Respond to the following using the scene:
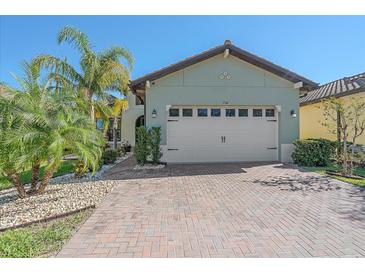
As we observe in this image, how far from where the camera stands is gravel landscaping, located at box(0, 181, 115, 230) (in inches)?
224

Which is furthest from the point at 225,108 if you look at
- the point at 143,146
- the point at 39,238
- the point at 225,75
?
Result: the point at 39,238

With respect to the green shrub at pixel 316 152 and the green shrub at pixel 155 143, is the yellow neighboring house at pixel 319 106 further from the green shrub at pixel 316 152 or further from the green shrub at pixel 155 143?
the green shrub at pixel 155 143

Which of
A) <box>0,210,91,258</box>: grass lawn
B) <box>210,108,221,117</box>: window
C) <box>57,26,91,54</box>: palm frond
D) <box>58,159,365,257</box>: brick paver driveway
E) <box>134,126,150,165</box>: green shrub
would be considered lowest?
<box>0,210,91,258</box>: grass lawn

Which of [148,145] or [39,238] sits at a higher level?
[148,145]

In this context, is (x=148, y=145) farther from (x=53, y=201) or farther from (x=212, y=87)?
(x=53, y=201)

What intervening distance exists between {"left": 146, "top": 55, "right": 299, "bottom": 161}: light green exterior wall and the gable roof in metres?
0.32

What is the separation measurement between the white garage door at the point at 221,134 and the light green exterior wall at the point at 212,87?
0.44m

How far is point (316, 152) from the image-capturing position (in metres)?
12.0

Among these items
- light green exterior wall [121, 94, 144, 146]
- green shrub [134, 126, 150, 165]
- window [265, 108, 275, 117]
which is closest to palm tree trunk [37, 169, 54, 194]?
green shrub [134, 126, 150, 165]

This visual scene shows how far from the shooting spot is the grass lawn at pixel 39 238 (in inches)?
154

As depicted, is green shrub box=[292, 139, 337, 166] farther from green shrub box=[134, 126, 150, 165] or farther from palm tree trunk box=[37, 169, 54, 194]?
palm tree trunk box=[37, 169, 54, 194]

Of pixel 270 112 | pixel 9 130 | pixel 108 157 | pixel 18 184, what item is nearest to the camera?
pixel 9 130

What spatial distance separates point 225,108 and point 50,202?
931cm
